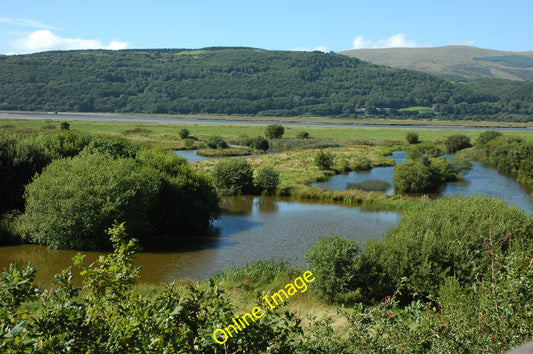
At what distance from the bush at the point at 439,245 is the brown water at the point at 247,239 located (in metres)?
5.33

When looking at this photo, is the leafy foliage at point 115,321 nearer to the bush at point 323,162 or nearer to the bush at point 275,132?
the bush at point 323,162

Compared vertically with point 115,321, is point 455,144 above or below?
below

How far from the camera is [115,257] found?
7.61m

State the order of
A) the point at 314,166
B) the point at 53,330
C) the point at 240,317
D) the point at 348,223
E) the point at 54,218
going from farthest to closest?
the point at 314,166, the point at 348,223, the point at 54,218, the point at 240,317, the point at 53,330

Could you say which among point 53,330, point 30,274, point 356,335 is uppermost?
point 30,274

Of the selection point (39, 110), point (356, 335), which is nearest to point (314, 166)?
point (356, 335)

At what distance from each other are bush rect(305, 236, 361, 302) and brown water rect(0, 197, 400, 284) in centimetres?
478

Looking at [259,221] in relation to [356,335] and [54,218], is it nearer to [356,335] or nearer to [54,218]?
[54,218]

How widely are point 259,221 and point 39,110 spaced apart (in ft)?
592

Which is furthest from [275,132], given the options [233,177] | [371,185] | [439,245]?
[439,245]

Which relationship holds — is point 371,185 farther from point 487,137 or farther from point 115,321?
point 115,321

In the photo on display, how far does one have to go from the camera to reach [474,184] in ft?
153

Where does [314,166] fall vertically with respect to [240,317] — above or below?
below

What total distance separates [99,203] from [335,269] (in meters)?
11.9
